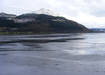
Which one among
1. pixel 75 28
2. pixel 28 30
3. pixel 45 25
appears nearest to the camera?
pixel 28 30

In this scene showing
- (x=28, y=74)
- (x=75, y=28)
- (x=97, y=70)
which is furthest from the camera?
(x=75, y=28)

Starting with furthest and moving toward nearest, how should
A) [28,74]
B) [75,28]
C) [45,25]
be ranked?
1. [75,28]
2. [45,25]
3. [28,74]

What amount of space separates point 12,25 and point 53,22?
26964 mm

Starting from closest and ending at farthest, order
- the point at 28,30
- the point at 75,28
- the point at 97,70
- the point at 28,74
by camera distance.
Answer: the point at 28,74 → the point at 97,70 → the point at 28,30 → the point at 75,28

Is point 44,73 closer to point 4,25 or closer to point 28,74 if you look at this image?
point 28,74

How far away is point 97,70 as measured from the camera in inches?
453

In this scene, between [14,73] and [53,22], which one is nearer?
[14,73]

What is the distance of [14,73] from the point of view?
434 inches

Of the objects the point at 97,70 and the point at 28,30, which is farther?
the point at 28,30

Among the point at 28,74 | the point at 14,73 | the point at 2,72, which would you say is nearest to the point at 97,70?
the point at 28,74

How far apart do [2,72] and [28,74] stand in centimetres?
160

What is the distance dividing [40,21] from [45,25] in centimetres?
823

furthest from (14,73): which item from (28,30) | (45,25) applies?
(45,25)

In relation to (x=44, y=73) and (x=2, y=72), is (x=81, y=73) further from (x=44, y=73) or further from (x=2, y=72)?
(x=2, y=72)
